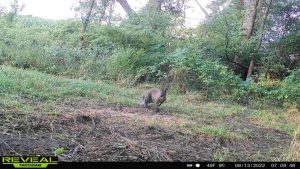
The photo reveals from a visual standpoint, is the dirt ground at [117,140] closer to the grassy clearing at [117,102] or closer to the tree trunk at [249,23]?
the grassy clearing at [117,102]

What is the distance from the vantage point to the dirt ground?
408cm

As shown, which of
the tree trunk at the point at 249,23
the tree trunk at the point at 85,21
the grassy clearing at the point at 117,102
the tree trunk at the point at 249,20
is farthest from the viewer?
the tree trunk at the point at 85,21

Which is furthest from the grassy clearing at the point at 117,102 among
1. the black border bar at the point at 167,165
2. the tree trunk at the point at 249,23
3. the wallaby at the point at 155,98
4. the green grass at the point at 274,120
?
the tree trunk at the point at 249,23

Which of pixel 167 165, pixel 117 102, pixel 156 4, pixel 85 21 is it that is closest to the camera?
pixel 167 165

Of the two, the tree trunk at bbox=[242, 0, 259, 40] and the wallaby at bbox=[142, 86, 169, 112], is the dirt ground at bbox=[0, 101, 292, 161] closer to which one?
the wallaby at bbox=[142, 86, 169, 112]

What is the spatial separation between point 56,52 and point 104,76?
1986mm

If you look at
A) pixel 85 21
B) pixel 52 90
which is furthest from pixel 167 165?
pixel 85 21

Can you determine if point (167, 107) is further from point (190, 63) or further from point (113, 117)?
point (190, 63)

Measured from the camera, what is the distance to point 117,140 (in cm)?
467

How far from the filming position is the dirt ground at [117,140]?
408 cm

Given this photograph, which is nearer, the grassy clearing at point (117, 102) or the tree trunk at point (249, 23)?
the grassy clearing at point (117, 102)

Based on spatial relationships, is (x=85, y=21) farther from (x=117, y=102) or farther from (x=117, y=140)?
(x=117, y=140)

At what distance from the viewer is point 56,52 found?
12.6 m

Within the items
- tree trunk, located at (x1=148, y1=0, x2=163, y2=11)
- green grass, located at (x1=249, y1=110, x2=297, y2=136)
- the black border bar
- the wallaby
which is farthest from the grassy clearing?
tree trunk, located at (x1=148, y1=0, x2=163, y2=11)
